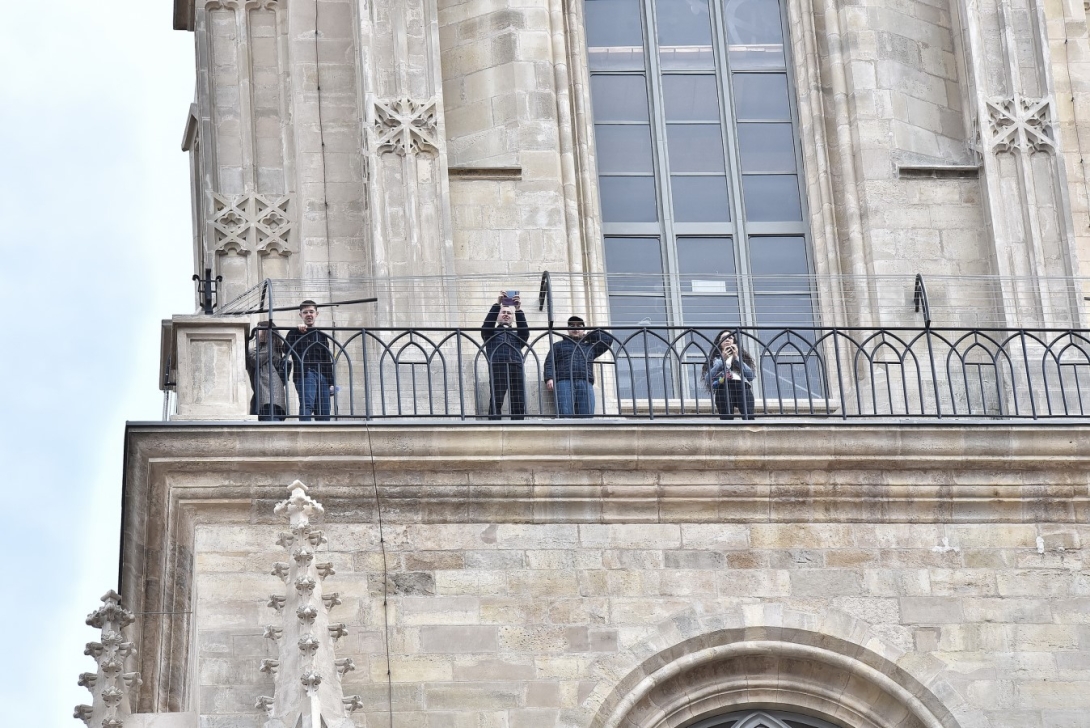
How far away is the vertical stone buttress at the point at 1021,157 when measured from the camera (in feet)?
74.8

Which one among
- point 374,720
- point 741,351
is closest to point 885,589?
point 741,351

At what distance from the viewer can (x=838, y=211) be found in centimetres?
2364

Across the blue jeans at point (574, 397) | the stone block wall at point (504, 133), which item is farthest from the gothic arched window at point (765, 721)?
the stone block wall at point (504, 133)

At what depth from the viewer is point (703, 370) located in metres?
22.1

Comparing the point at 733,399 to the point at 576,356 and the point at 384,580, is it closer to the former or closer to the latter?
the point at 576,356

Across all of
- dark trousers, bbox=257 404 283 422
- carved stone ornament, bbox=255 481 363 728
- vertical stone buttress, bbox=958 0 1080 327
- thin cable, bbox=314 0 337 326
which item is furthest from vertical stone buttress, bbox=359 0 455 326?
vertical stone buttress, bbox=958 0 1080 327

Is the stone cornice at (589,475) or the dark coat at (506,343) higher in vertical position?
the dark coat at (506,343)

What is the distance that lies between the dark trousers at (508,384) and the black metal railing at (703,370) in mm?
37

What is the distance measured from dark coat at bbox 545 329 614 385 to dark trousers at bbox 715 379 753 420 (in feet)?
2.62

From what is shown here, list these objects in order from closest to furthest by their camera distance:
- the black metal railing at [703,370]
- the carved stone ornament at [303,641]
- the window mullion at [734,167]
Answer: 1. the carved stone ornament at [303,641]
2. the black metal railing at [703,370]
3. the window mullion at [734,167]

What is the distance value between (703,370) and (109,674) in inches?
174

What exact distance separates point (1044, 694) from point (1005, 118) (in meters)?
4.98

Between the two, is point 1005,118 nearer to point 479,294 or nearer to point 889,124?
point 889,124

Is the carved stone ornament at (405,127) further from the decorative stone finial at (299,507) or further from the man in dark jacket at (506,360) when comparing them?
the decorative stone finial at (299,507)
